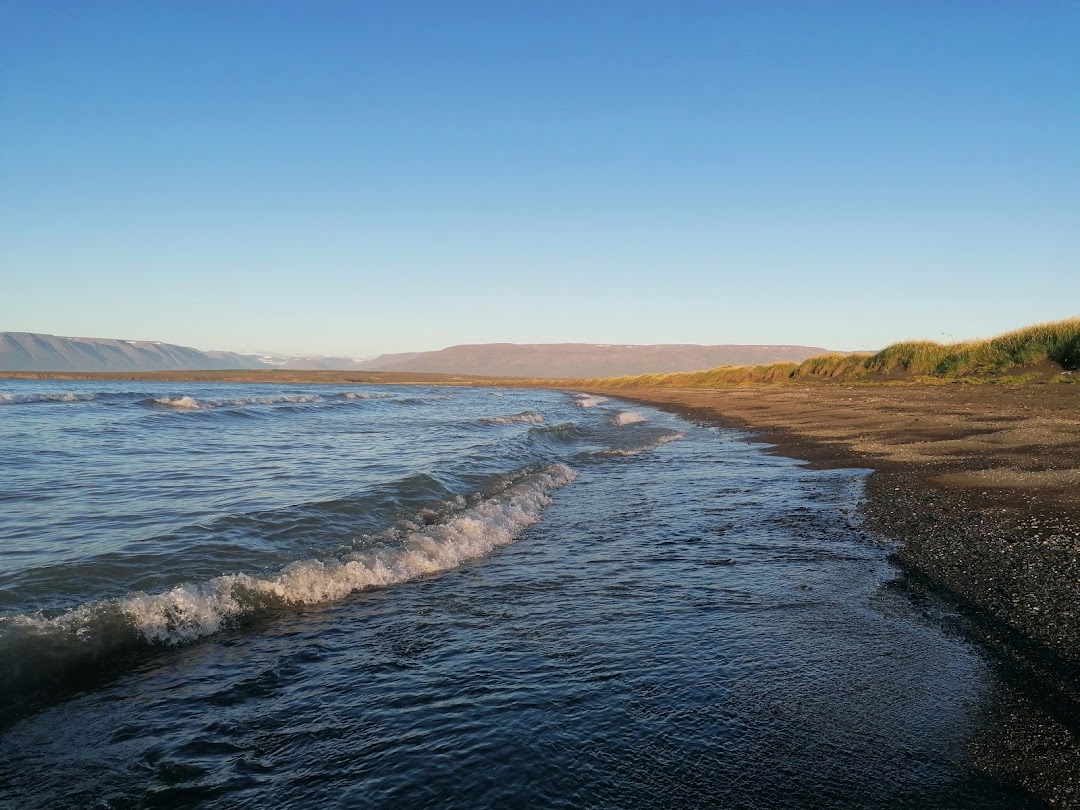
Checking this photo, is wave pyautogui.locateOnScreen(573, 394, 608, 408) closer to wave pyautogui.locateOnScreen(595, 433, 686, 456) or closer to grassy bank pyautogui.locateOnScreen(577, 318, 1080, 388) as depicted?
grassy bank pyautogui.locateOnScreen(577, 318, 1080, 388)

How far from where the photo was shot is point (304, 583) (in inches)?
215

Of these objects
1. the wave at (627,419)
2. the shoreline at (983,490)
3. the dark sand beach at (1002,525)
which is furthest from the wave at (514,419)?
the dark sand beach at (1002,525)

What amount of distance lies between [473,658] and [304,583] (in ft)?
7.33

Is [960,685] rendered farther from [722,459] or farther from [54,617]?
[722,459]

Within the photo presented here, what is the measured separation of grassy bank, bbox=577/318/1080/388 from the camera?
21.0 metres

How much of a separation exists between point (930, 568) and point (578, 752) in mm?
3970

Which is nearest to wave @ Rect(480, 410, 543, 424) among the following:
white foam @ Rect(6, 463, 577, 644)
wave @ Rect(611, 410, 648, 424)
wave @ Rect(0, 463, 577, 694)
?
wave @ Rect(611, 410, 648, 424)

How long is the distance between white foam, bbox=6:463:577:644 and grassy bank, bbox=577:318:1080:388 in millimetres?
21363

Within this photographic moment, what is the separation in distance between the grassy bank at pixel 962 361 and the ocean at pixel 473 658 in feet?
60.3

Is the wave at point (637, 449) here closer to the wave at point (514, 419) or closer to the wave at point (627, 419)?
the wave at point (627, 419)

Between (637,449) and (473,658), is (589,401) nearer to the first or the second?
(637,449)

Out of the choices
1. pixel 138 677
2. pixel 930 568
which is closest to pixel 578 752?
pixel 138 677

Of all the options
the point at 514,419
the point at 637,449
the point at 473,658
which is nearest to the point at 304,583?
the point at 473,658

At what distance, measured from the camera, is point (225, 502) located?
865cm
